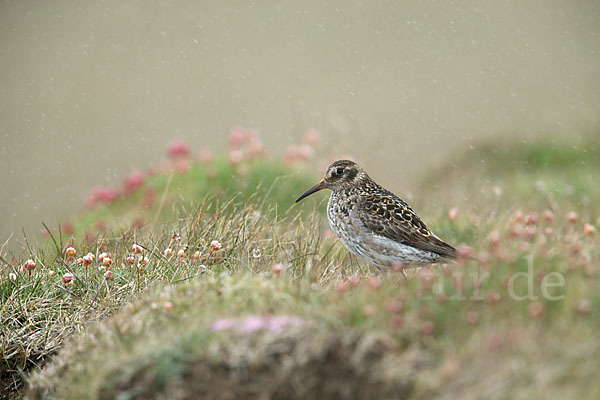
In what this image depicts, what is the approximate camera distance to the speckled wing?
6.93m

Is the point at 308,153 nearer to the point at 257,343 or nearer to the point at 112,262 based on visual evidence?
the point at 112,262

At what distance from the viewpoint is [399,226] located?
7.05 m

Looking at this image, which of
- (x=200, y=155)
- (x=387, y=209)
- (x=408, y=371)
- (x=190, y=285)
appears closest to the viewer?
(x=408, y=371)

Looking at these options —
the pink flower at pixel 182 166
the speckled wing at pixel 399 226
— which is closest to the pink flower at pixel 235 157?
the pink flower at pixel 182 166

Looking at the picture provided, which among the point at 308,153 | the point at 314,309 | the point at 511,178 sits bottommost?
the point at 511,178

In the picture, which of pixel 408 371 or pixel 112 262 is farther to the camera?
pixel 112 262

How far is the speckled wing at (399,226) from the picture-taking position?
6.93m

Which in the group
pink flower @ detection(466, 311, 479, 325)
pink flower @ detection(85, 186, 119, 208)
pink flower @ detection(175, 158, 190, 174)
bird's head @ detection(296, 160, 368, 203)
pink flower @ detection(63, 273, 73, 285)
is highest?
pink flower @ detection(466, 311, 479, 325)

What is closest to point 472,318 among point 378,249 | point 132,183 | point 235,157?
point 378,249

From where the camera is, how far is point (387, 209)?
725cm

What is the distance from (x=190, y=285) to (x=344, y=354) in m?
1.74

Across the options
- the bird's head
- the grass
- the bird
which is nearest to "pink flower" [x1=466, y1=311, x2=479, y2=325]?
the grass

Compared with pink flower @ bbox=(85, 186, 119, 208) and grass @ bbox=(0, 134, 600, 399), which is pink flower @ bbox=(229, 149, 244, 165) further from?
grass @ bbox=(0, 134, 600, 399)

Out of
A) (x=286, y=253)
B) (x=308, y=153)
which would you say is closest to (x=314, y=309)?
(x=286, y=253)
